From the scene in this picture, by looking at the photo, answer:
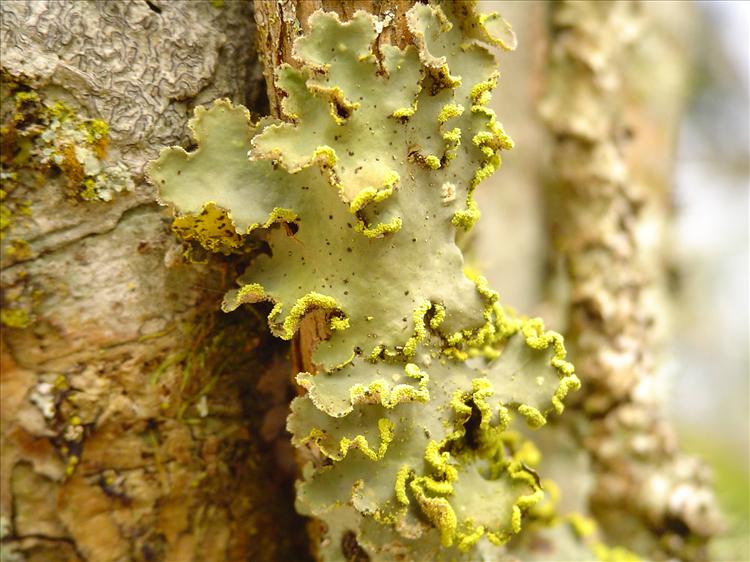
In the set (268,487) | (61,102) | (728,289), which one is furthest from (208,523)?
(728,289)

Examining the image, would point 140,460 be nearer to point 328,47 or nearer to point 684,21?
point 328,47

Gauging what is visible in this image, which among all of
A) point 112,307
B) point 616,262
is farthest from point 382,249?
point 616,262

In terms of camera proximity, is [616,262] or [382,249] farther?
[616,262]

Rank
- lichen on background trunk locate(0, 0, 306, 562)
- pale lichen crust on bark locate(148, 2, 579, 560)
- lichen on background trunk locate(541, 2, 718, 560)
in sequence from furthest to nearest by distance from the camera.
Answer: lichen on background trunk locate(541, 2, 718, 560) < lichen on background trunk locate(0, 0, 306, 562) < pale lichen crust on bark locate(148, 2, 579, 560)

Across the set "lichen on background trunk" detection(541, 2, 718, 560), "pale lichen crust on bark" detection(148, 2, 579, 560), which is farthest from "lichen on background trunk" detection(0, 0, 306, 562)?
"lichen on background trunk" detection(541, 2, 718, 560)

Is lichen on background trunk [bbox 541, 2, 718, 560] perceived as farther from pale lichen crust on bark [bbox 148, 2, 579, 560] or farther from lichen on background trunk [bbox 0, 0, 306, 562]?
lichen on background trunk [bbox 0, 0, 306, 562]

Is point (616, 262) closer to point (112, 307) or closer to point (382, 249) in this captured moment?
point (382, 249)
